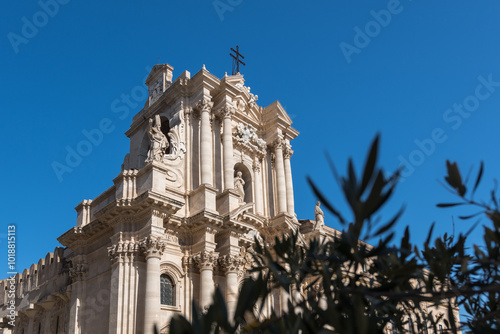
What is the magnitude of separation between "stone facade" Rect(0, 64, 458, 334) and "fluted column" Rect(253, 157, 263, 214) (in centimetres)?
7

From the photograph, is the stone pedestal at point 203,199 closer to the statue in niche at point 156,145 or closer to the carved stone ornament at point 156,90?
the statue in niche at point 156,145

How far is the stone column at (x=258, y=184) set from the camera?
2378 centimetres

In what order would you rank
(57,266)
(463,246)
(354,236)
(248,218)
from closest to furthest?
1. (354,236)
2. (463,246)
3. (248,218)
4. (57,266)

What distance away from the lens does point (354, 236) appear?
4770mm

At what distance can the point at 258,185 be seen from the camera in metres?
24.3

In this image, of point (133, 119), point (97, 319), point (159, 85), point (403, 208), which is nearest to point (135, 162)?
point (133, 119)

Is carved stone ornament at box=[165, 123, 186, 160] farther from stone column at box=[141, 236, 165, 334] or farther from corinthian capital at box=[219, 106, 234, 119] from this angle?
stone column at box=[141, 236, 165, 334]

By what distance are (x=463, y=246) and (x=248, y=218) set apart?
44.7 feet

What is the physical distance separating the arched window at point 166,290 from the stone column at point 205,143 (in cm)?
428

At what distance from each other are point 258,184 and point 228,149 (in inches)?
126

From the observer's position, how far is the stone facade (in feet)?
57.5

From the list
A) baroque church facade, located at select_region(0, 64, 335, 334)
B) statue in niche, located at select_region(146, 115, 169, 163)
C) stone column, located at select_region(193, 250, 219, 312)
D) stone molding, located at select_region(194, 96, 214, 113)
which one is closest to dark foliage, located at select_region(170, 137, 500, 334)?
baroque church facade, located at select_region(0, 64, 335, 334)

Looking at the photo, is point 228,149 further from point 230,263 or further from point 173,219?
point 230,263

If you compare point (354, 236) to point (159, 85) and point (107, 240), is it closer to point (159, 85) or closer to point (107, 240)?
point (107, 240)
